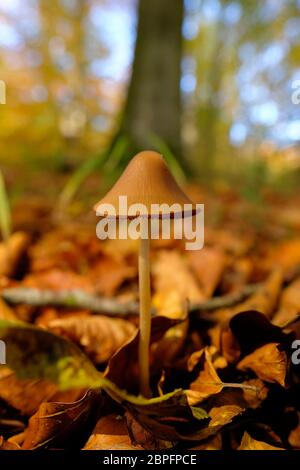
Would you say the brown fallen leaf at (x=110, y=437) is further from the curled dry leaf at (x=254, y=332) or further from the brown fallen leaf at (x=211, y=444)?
the curled dry leaf at (x=254, y=332)

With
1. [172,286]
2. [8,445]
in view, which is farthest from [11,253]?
[8,445]

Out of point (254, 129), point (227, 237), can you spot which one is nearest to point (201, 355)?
point (227, 237)

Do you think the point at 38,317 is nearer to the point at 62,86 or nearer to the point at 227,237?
the point at 227,237

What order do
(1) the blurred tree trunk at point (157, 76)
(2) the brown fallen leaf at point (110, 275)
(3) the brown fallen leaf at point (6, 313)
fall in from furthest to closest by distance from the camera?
(1) the blurred tree trunk at point (157, 76)
(2) the brown fallen leaf at point (110, 275)
(3) the brown fallen leaf at point (6, 313)

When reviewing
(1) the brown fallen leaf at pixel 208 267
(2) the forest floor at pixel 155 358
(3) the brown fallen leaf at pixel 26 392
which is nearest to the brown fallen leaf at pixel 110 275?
(2) the forest floor at pixel 155 358

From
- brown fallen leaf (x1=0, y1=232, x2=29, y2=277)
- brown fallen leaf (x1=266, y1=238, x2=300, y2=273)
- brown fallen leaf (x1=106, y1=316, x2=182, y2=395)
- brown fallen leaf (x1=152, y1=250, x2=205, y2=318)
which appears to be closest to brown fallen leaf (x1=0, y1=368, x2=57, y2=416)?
brown fallen leaf (x1=106, y1=316, x2=182, y2=395)

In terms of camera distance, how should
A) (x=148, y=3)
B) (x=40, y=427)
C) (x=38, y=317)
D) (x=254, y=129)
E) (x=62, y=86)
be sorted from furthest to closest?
(x=62, y=86) < (x=254, y=129) < (x=148, y=3) < (x=38, y=317) < (x=40, y=427)
